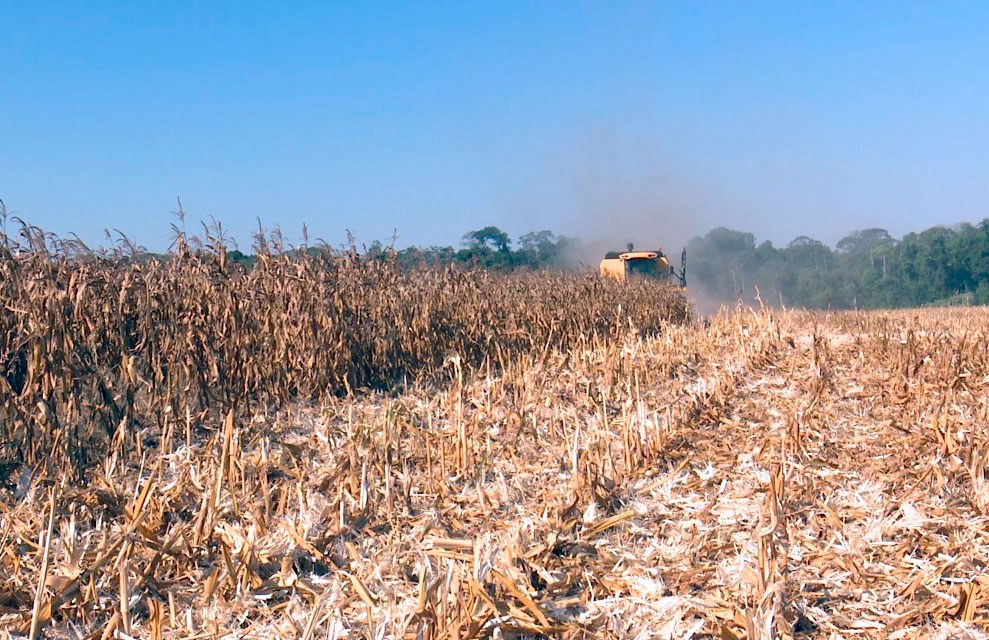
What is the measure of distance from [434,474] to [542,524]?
0.96 m

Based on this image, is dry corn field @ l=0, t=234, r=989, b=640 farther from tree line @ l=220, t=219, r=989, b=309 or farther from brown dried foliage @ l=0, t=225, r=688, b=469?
tree line @ l=220, t=219, r=989, b=309

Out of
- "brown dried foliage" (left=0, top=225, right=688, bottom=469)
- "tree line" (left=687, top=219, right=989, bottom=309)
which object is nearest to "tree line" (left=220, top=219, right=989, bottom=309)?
"tree line" (left=687, top=219, right=989, bottom=309)

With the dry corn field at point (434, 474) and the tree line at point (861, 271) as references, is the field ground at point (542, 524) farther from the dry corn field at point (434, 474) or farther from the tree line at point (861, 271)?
the tree line at point (861, 271)

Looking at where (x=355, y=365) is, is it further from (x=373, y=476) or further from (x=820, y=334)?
(x=820, y=334)

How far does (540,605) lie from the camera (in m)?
3.51

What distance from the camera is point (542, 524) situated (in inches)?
165

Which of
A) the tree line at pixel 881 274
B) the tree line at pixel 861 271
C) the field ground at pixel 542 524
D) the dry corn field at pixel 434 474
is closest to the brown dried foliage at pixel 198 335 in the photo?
the dry corn field at pixel 434 474

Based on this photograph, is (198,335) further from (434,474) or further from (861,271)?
(861,271)

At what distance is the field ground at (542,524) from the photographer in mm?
3439

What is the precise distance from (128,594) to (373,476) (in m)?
1.48

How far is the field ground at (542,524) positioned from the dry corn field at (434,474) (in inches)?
0.7

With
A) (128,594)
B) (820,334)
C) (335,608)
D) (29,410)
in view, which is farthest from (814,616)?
(820,334)

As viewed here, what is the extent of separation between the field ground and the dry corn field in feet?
0.05

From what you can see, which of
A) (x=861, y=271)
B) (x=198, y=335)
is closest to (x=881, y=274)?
(x=861, y=271)
